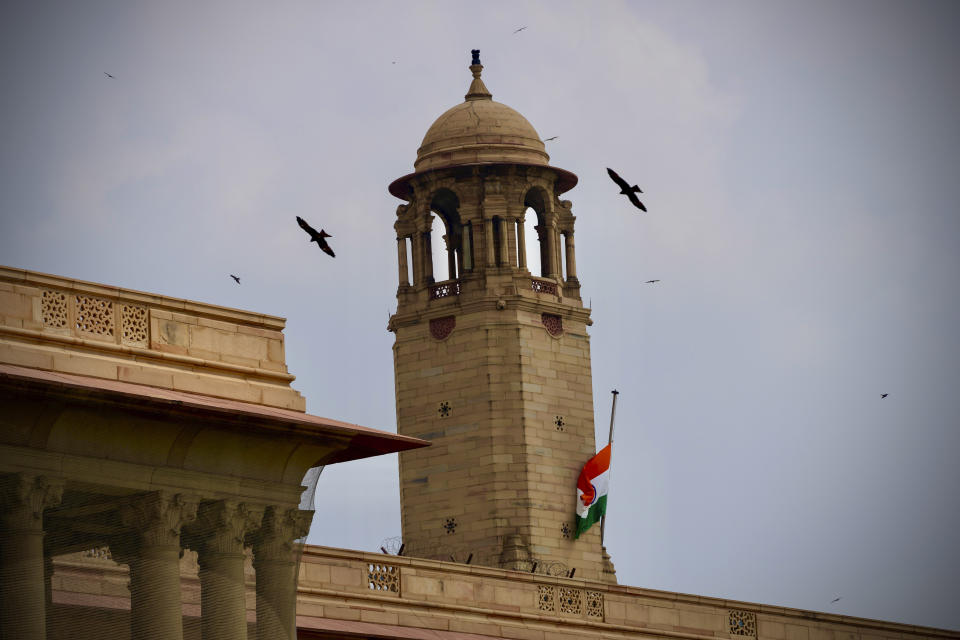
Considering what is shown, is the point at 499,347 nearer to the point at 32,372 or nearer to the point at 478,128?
the point at 478,128

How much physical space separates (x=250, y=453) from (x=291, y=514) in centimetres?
108

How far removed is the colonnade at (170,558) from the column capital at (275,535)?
0.01 metres

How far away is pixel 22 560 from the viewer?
37875 millimetres

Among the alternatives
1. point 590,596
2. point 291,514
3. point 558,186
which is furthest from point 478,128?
point 291,514

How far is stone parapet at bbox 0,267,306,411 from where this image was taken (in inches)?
1580

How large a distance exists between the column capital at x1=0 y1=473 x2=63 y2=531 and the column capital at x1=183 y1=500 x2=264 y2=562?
247 cm

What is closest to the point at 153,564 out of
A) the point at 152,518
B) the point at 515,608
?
the point at 152,518

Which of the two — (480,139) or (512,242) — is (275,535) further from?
(480,139)

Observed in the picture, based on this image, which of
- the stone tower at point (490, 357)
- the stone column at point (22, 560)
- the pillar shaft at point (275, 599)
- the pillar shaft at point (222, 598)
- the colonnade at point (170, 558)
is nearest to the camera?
the stone column at point (22, 560)

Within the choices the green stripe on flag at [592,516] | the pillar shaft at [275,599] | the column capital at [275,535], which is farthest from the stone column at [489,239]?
the pillar shaft at [275,599]

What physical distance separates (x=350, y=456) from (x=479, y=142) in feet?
101

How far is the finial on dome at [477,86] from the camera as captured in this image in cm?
7456

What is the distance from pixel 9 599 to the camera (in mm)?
37750

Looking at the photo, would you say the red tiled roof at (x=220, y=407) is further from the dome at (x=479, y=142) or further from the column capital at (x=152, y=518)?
the dome at (x=479, y=142)
